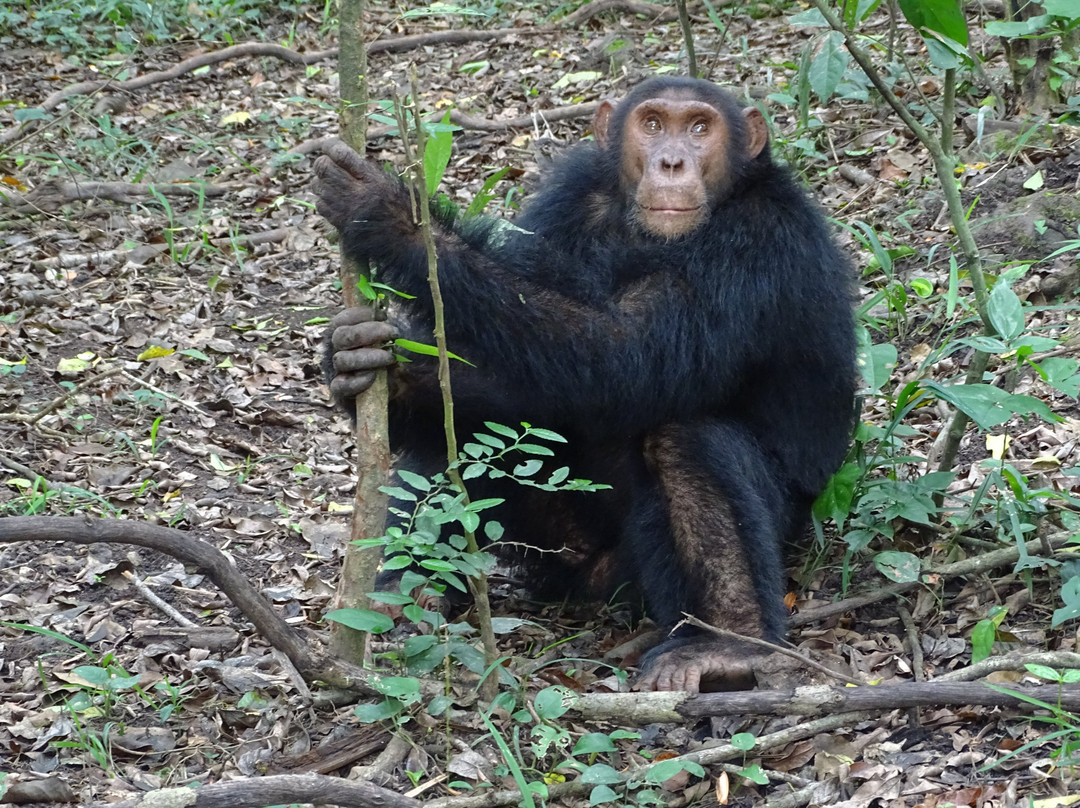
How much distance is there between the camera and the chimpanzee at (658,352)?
13.4ft

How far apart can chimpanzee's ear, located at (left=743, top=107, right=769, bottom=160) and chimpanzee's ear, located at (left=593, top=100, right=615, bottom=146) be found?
0.62 metres

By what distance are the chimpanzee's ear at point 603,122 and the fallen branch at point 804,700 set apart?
2.58 meters

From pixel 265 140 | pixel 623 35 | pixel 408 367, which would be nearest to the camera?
pixel 408 367

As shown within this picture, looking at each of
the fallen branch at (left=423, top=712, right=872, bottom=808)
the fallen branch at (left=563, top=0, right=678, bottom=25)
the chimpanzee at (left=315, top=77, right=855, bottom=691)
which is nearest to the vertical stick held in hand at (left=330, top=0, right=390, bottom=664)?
the chimpanzee at (left=315, top=77, right=855, bottom=691)

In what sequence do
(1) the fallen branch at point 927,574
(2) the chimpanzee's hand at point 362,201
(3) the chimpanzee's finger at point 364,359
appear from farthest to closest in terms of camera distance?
1. (1) the fallen branch at point 927,574
2. (2) the chimpanzee's hand at point 362,201
3. (3) the chimpanzee's finger at point 364,359

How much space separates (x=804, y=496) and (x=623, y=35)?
22.2 ft

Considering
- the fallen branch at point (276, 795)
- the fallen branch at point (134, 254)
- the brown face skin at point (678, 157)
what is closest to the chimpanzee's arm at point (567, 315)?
the brown face skin at point (678, 157)

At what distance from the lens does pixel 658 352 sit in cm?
432

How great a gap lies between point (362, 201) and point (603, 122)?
1605 millimetres

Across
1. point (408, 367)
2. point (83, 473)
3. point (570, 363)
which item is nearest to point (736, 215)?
point (570, 363)

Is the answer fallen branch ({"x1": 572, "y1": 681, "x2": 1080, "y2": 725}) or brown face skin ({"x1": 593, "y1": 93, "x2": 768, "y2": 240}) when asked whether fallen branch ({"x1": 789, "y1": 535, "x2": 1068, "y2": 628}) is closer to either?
fallen branch ({"x1": 572, "y1": 681, "x2": 1080, "y2": 725})

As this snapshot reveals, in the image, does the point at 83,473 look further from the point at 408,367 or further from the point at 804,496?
the point at 804,496

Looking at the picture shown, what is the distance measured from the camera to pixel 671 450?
14.4 ft

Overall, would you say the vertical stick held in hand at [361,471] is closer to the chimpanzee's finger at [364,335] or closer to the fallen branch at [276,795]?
the chimpanzee's finger at [364,335]
